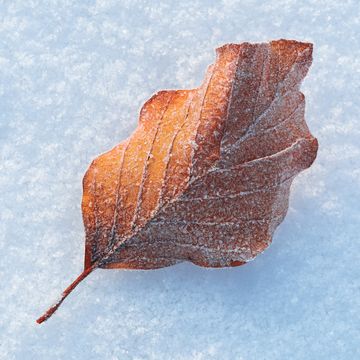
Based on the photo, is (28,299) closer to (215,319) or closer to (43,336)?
(43,336)

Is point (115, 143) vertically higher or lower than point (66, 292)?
higher

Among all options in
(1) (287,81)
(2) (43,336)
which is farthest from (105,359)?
(1) (287,81)

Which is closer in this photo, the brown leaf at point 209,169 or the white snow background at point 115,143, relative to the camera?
the brown leaf at point 209,169

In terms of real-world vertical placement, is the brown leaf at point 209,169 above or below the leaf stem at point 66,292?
above

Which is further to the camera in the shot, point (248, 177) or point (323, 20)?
point (323, 20)

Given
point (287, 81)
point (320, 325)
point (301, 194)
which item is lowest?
point (320, 325)

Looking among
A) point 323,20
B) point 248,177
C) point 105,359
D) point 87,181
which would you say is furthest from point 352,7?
point 105,359

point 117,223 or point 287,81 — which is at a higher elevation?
point 287,81
